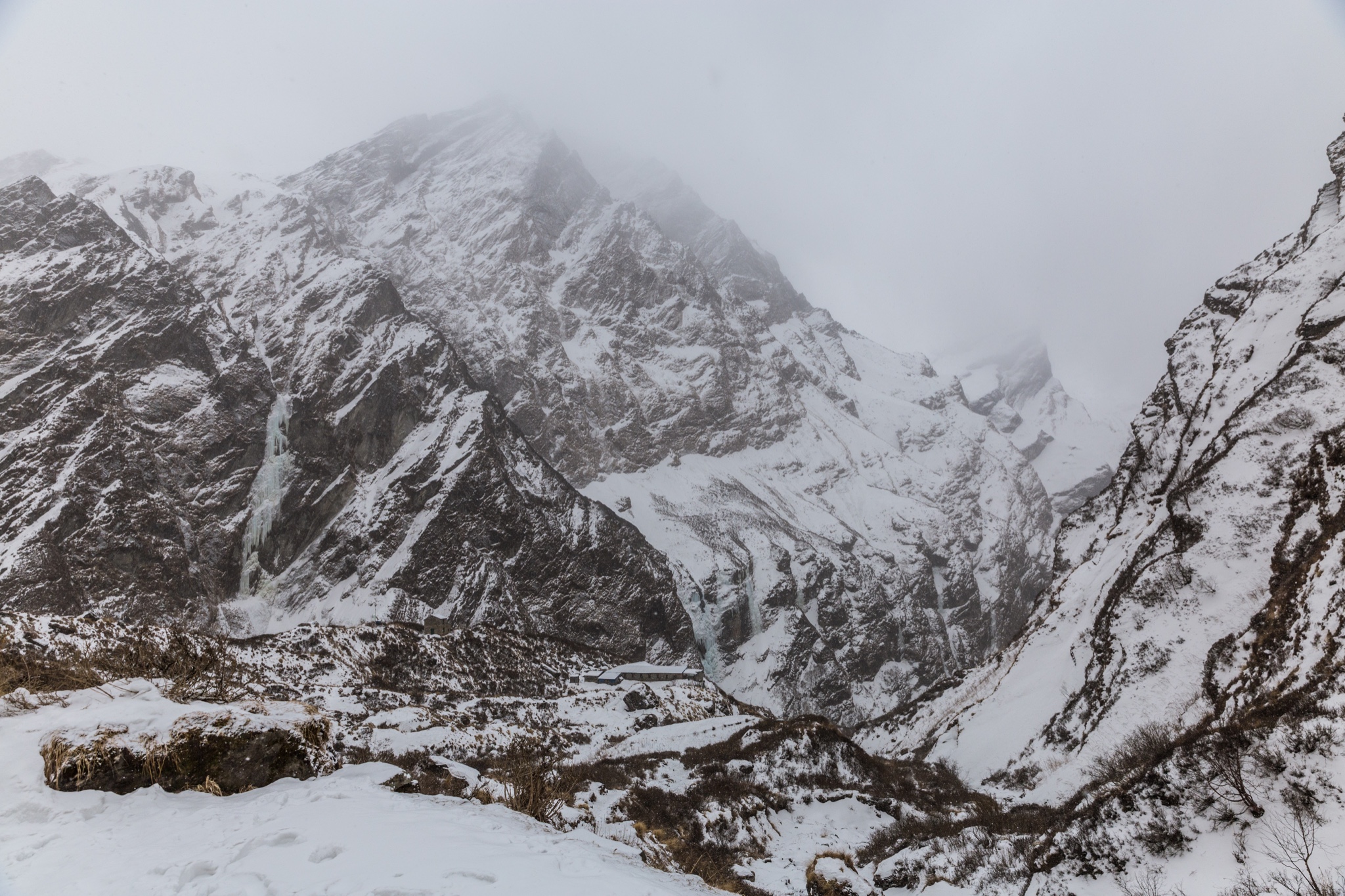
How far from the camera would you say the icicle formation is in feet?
362

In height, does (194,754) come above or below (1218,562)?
below

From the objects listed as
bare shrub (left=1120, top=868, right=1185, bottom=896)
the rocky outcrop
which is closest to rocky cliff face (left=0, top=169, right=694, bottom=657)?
the rocky outcrop

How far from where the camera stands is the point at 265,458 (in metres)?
120

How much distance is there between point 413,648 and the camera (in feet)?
262

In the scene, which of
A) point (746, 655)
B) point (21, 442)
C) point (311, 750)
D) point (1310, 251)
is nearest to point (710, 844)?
point (311, 750)

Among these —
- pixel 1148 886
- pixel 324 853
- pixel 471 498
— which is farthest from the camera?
pixel 471 498

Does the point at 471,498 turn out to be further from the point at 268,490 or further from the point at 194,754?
the point at 194,754

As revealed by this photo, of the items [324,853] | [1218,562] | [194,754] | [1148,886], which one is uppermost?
[1218,562]

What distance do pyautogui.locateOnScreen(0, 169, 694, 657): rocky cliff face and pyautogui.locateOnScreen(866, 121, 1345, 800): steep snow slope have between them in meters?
84.8

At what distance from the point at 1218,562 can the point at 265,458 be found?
138834 mm

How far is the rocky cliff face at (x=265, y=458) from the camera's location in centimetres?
9369

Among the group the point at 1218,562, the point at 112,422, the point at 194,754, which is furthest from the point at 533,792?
the point at 112,422

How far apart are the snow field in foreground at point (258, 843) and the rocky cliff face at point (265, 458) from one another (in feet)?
326

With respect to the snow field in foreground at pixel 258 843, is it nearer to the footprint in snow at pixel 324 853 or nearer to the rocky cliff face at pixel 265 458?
the footprint in snow at pixel 324 853
